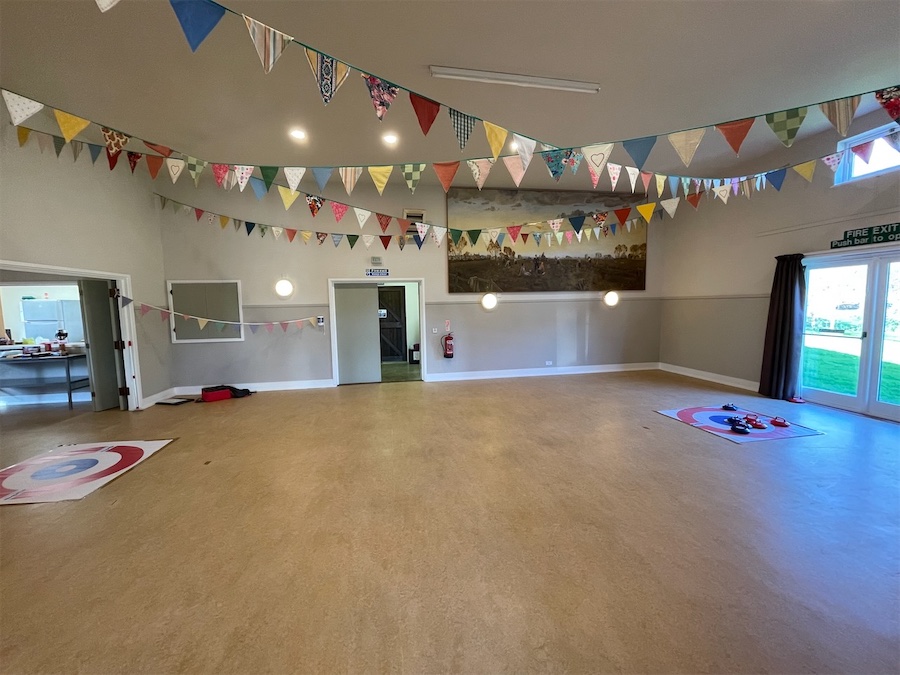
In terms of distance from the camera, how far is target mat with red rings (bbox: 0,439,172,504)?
2.91m

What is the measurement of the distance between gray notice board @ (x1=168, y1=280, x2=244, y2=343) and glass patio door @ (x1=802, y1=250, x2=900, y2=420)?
31.4 feet

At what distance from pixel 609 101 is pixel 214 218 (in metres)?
6.52

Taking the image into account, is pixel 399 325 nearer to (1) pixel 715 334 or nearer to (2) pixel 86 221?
(2) pixel 86 221

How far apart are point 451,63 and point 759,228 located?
5928 mm

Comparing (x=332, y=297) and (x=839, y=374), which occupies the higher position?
(x=332, y=297)

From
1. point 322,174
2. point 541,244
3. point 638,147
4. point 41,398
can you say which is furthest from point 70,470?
point 541,244

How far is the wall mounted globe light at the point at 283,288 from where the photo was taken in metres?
6.50

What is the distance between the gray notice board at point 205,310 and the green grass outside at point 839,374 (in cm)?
961

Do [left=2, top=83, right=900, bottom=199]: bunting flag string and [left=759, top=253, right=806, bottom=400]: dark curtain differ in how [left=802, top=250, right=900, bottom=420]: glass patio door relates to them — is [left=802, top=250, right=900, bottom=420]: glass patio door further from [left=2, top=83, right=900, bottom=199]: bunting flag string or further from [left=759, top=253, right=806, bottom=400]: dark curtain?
[left=2, top=83, right=900, bottom=199]: bunting flag string

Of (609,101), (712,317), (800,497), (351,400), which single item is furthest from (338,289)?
(712,317)

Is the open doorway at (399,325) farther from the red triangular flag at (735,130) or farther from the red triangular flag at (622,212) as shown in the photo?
the red triangular flag at (735,130)

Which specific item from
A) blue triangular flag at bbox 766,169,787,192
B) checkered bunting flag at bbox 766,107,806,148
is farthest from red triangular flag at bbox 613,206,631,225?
checkered bunting flag at bbox 766,107,806,148

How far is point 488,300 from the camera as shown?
7184 millimetres

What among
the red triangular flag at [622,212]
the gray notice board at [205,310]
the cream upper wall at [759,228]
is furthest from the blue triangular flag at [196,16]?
the cream upper wall at [759,228]
